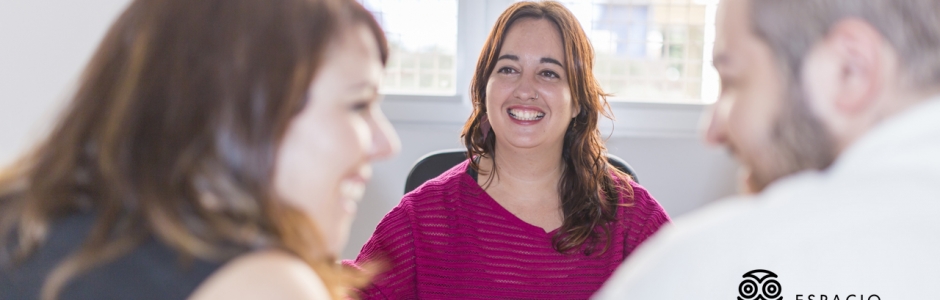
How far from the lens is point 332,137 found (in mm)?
665

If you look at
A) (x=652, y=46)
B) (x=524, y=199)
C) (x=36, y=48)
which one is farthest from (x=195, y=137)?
(x=652, y=46)

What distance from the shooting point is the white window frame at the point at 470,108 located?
2.90 m

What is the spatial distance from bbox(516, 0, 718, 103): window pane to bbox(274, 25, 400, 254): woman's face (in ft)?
7.65

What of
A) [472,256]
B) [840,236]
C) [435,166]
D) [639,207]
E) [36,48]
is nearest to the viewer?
[840,236]

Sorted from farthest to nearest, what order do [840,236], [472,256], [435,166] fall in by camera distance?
→ 1. [435,166]
2. [472,256]
3. [840,236]

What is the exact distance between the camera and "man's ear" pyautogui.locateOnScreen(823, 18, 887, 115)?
63 cm

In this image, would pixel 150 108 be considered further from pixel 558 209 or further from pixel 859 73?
pixel 558 209

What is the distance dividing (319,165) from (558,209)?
4.21 feet

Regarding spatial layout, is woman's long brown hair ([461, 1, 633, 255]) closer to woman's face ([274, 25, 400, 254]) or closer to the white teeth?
the white teeth

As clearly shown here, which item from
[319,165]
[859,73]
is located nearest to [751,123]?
[859,73]

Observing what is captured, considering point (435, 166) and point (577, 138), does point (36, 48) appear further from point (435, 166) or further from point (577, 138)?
point (577, 138)

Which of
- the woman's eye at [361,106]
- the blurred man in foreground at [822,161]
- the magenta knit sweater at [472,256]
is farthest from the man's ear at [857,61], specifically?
the magenta knit sweater at [472,256]

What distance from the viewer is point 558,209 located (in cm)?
188

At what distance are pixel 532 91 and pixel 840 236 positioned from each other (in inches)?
53.8
